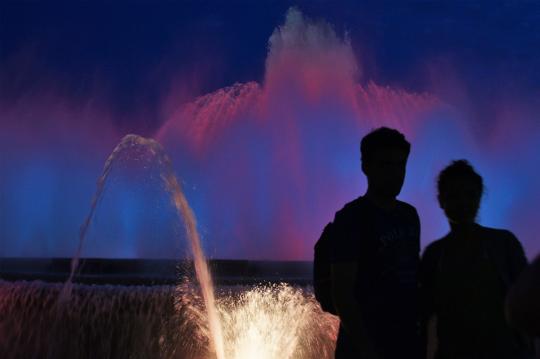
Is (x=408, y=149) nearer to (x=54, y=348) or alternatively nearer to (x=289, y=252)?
(x=54, y=348)

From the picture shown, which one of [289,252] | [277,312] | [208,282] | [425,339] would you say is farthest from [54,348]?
[289,252]

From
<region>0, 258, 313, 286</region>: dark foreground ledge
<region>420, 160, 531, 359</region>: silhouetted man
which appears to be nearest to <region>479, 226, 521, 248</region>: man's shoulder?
<region>420, 160, 531, 359</region>: silhouetted man

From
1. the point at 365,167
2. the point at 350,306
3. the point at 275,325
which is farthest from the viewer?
the point at 275,325

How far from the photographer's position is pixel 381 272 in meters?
1.95

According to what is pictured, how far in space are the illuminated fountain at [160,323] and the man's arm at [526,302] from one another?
540 cm

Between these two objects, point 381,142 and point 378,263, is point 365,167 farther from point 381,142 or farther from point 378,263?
point 378,263

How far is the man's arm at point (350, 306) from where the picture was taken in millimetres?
1800

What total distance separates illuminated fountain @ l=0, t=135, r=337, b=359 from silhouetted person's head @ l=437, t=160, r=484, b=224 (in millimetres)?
4306

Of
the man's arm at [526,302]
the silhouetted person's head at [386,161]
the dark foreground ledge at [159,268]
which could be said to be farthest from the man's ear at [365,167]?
the dark foreground ledge at [159,268]

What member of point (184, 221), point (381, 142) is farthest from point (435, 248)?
point (184, 221)

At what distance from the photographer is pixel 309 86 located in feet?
55.6

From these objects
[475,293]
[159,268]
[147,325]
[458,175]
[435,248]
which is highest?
[458,175]

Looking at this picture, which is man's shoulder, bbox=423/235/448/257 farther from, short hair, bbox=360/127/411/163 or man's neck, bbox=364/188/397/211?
short hair, bbox=360/127/411/163

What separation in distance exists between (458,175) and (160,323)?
4.88 m
